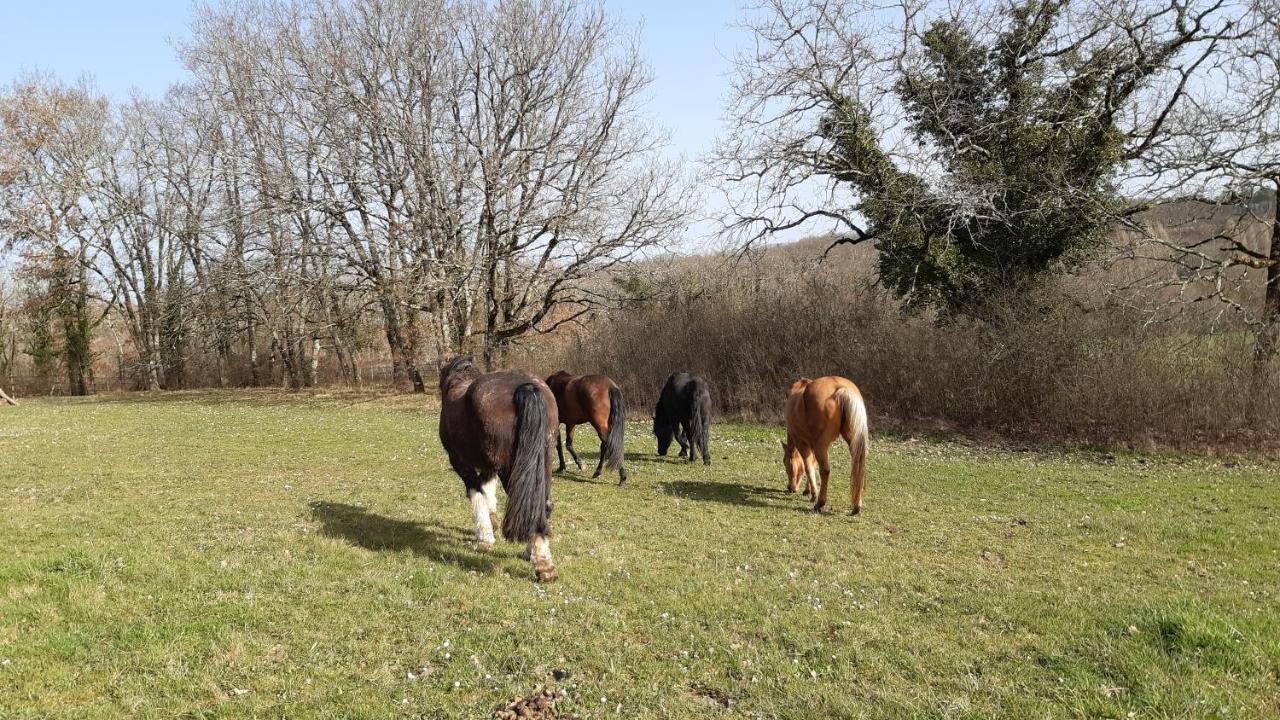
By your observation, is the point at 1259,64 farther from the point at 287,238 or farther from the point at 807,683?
the point at 287,238

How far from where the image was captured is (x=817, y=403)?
9023 millimetres

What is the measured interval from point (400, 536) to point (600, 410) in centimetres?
426

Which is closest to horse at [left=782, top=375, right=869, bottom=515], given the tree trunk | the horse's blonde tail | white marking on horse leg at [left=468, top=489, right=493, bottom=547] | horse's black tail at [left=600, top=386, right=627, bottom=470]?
the horse's blonde tail

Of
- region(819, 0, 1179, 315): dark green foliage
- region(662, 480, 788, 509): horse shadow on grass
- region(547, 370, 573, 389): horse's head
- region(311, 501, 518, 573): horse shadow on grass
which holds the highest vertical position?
region(819, 0, 1179, 315): dark green foliage

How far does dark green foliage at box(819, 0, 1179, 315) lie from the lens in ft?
61.9

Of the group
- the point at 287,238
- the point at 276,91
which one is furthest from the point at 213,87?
the point at 287,238

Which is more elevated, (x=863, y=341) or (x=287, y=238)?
(x=287, y=238)

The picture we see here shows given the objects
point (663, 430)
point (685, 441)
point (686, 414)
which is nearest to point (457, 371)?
point (686, 414)

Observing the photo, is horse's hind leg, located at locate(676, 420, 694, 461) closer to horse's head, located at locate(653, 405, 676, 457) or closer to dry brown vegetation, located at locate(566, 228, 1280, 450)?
horse's head, located at locate(653, 405, 676, 457)

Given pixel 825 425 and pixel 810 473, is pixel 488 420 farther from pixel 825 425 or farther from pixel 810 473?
pixel 810 473

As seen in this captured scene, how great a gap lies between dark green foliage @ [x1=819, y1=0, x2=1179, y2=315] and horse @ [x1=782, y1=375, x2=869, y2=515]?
11.2 metres

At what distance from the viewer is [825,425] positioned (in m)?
8.93

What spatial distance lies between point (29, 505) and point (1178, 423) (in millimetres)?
21046

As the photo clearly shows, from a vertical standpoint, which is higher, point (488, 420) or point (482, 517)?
point (488, 420)
